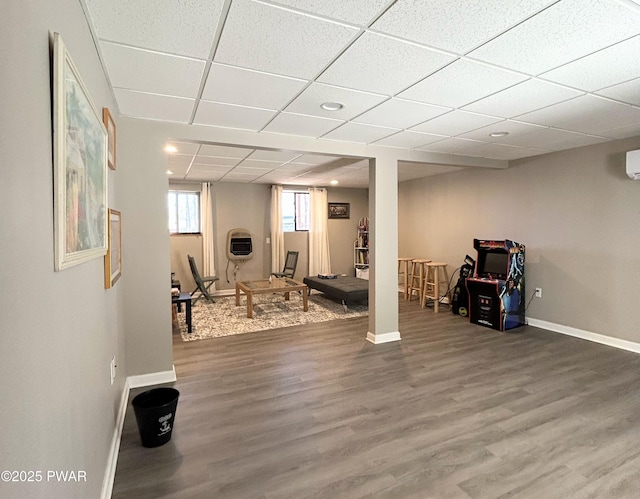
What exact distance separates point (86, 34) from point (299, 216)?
662 centimetres

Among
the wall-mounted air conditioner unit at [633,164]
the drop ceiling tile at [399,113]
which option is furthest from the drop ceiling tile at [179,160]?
the wall-mounted air conditioner unit at [633,164]

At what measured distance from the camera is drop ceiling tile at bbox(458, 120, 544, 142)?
3.31m

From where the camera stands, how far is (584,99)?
268 centimetres

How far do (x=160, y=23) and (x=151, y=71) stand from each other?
1.85 feet

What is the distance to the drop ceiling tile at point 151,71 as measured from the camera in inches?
76.8

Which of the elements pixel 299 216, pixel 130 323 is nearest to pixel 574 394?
pixel 130 323

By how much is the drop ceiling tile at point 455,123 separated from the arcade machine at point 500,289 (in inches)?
84.0

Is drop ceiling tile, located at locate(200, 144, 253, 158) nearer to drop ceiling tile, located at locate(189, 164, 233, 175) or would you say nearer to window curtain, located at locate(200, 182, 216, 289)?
drop ceiling tile, located at locate(189, 164, 233, 175)

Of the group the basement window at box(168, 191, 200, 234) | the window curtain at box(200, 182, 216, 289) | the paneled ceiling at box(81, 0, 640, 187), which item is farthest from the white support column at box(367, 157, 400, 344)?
the basement window at box(168, 191, 200, 234)

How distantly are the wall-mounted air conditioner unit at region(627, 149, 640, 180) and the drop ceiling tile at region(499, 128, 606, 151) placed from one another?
387 millimetres

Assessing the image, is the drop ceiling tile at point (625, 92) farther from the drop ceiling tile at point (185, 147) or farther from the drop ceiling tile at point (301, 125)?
the drop ceiling tile at point (185, 147)

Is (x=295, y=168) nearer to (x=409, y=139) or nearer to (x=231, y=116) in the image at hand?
(x=409, y=139)

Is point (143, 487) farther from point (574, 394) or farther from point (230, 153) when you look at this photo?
point (230, 153)

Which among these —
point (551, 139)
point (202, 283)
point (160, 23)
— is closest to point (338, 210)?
point (202, 283)
